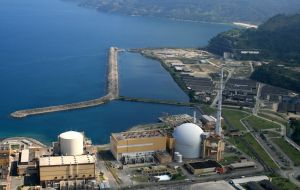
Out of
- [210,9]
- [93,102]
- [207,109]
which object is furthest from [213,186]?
[210,9]

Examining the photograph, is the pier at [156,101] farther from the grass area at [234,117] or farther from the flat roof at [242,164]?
the flat roof at [242,164]

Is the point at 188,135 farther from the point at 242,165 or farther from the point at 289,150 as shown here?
the point at 289,150

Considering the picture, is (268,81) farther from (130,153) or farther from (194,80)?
(130,153)

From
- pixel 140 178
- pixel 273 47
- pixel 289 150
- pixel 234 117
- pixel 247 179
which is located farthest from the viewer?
pixel 273 47

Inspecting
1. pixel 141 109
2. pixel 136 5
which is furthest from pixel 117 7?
pixel 141 109

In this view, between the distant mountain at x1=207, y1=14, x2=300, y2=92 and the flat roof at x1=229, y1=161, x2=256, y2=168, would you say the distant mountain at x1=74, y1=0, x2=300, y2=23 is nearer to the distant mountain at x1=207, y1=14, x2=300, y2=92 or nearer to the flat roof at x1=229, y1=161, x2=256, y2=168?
the distant mountain at x1=207, y1=14, x2=300, y2=92
